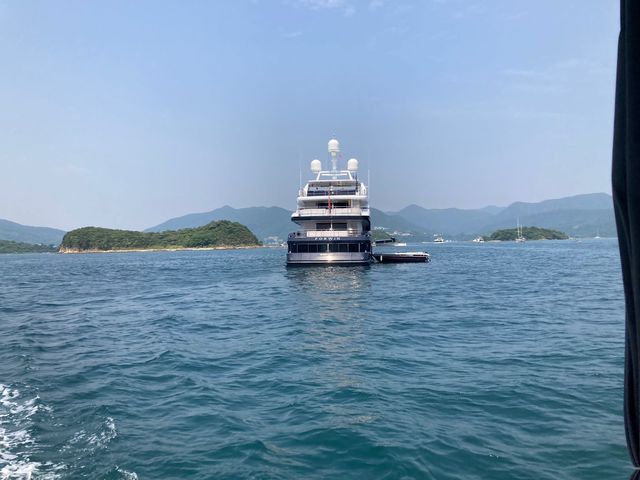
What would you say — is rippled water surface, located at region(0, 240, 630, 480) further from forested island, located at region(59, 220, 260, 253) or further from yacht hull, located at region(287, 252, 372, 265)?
forested island, located at region(59, 220, 260, 253)

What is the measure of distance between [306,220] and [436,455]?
43.6 m

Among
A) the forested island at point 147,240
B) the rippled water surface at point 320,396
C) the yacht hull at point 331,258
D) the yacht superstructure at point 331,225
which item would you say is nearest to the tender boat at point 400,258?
the yacht superstructure at point 331,225

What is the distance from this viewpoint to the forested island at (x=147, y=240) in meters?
177

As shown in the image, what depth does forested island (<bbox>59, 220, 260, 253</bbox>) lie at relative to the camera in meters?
177

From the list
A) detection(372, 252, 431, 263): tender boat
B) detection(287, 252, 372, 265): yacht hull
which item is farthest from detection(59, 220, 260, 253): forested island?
detection(287, 252, 372, 265): yacht hull

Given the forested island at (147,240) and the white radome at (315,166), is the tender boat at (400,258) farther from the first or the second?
the forested island at (147,240)

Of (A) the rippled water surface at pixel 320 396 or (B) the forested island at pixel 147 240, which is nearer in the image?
(A) the rippled water surface at pixel 320 396

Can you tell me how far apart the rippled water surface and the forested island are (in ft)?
557

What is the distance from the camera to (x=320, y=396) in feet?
30.7

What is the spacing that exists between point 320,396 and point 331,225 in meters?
41.9

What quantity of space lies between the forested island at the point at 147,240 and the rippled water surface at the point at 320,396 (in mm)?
169854

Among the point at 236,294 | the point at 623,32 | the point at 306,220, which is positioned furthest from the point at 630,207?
the point at 306,220

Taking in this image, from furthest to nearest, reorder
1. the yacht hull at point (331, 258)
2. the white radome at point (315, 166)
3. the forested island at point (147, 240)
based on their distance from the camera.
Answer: the forested island at point (147, 240), the white radome at point (315, 166), the yacht hull at point (331, 258)

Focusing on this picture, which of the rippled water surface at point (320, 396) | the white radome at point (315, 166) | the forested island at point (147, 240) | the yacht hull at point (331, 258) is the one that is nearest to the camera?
the rippled water surface at point (320, 396)
